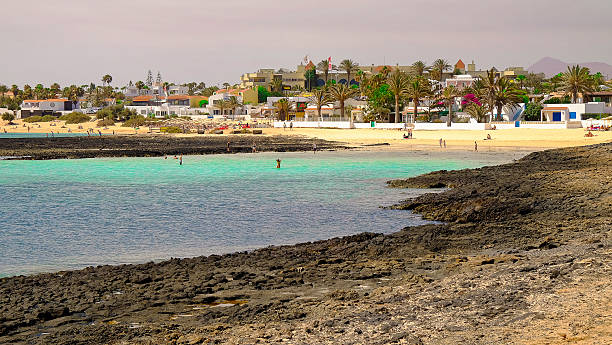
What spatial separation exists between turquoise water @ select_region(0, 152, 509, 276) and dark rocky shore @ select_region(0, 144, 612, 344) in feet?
10.8

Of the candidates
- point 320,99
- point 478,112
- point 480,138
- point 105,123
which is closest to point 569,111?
point 478,112

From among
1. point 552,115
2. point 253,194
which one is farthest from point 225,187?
point 552,115

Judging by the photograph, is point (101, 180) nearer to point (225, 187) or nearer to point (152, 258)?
point (225, 187)

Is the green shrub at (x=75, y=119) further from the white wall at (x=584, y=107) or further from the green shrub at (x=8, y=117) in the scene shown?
the white wall at (x=584, y=107)

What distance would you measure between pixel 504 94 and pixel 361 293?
88272mm

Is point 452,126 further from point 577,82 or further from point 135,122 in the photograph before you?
point 135,122

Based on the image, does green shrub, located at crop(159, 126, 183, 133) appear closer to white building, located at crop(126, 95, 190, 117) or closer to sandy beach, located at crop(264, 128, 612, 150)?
sandy beach, located at crop(264, 128, 612, 150)

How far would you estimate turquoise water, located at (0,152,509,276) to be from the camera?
68.1 ft

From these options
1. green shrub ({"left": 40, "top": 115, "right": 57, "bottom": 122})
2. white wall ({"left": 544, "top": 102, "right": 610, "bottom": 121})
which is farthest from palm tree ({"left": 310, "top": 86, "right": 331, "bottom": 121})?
green shrub ({"left": 40, "top": 115, "right": 57, "bottom": 122})

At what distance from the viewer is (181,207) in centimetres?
3059

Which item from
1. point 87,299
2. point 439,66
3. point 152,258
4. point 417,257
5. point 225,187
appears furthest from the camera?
point 439,66

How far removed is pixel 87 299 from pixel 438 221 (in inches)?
515

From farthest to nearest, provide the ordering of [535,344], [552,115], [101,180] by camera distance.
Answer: [552,115], [101,180], [535,344]

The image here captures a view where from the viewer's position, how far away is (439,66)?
18850cm
